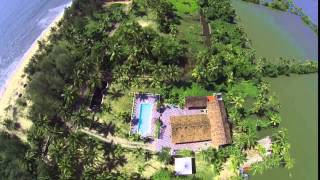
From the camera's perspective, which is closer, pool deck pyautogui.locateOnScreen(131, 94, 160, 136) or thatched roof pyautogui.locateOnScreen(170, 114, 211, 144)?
thatched roof pyautogui.locateOnScreen(170, 114, 211, 144)

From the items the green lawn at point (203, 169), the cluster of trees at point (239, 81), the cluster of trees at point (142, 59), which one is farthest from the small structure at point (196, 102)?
the green lawn at point (203, 169)

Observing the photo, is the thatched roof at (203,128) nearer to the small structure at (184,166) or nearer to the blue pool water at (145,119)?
the small structure at (184,166)

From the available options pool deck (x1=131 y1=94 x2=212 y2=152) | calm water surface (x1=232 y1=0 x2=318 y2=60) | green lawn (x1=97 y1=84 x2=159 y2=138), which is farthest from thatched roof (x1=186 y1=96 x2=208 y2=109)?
calm water surface (x1=232 y1=0 x2=318 y2=60)

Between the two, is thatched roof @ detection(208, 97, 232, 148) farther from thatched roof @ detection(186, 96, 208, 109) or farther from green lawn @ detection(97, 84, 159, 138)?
green lawn @ detection(97, 84, 159, 138)

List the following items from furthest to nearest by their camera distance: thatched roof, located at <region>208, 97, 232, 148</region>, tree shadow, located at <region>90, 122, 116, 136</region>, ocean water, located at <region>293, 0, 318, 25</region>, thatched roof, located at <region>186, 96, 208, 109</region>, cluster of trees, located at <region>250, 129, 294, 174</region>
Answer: ocean water, located at <region>293, 0, 318, 25</region> → thatched roof, located at <region>186, 96, 208, 109</region> → tree shadow, located at <region>90, 122, 116, 136</region> → thatched roof, located at <region>208, 97, 232, 148</region> → cluster of trees, located at <region>250, 129, 294, 174</region>

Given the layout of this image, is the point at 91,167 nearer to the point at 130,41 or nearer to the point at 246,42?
the point at 130,41

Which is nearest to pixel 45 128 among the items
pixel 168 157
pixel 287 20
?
pixel 168 157
